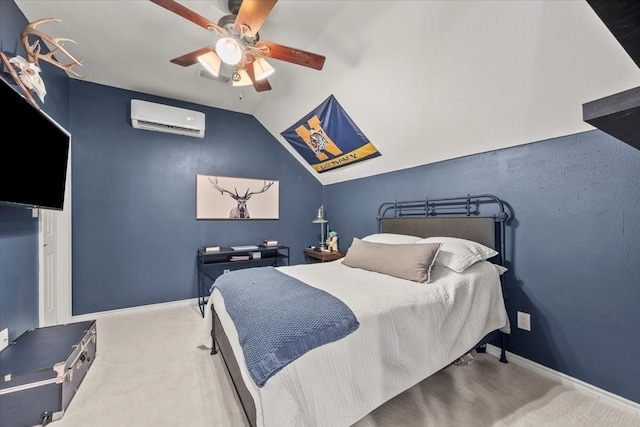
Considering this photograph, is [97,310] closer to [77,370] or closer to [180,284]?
[180,284]

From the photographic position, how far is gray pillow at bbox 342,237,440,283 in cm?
207

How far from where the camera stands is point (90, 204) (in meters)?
3.15

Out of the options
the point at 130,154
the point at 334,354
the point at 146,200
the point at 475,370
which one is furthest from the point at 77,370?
the point at 475,370

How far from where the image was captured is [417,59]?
84.4 inches

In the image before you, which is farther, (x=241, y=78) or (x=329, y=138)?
(x=329, y=138)

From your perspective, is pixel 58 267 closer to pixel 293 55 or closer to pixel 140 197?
pixel 140 197

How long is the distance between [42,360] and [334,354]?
185 cm

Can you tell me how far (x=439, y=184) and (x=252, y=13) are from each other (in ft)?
7.59

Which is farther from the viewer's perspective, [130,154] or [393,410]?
[130,154]

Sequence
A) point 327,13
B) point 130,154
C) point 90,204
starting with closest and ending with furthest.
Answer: point 327,13
point 90,204
point 130,154

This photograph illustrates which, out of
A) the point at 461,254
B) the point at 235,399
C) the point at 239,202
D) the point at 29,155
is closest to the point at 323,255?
the point at 239,202

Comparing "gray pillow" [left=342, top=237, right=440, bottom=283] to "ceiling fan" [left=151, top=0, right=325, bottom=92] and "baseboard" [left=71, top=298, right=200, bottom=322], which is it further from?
"baseboard" [left=71, top=298, right=200, bottom=322]

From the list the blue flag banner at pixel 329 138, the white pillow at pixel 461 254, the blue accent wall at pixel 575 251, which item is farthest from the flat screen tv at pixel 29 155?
the blue accent wall at pixel 575 251

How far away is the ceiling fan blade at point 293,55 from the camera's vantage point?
189 centimetres
